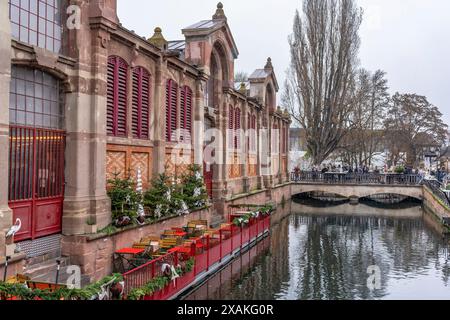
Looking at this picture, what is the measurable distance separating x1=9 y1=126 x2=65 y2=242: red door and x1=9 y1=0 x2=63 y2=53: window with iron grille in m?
2.15

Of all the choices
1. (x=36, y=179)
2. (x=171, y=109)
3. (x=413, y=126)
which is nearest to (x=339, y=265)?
(x=171, y=109)

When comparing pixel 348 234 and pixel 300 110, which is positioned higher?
pixel 300 110

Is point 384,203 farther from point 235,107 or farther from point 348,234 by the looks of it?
point 235,107

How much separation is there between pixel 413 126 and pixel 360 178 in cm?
2025

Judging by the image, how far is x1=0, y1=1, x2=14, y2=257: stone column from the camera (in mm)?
Result: 9414

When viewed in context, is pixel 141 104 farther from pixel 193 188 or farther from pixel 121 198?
pixel 193 188

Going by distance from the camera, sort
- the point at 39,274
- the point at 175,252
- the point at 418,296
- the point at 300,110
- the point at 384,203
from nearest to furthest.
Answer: the point at 39,274 < the point at 175,252 < the point at 418,296 < the point at 384,203 < the point at 300,110

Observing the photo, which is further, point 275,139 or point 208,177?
point 275,139

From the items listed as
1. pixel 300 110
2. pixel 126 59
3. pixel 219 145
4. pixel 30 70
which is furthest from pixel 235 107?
pixel 300 110

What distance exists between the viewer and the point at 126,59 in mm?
14789

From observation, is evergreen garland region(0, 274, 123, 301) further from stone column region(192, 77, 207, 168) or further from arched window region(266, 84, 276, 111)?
arched window region(266, 84, 276, 111)

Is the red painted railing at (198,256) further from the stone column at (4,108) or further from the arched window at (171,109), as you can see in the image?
the arched window at (171,109)

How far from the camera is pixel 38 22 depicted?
1114cm
